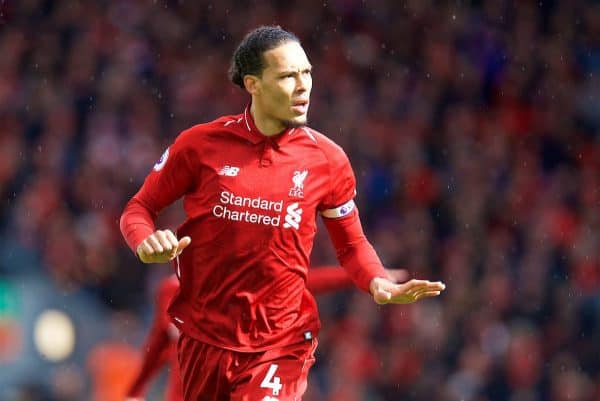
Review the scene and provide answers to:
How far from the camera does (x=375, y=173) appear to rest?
38.9 feet

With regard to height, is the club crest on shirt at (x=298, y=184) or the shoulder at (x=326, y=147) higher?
the shoulder at (x=326, y=147)

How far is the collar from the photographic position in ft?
16.0

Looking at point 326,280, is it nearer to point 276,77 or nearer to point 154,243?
point 276,77

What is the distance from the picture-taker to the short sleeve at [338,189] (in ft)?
16.2

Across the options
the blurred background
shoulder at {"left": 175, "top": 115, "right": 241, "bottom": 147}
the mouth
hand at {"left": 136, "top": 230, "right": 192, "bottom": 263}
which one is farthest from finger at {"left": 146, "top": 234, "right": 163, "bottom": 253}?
the blurred background

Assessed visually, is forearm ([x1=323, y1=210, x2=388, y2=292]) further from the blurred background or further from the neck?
the blurred background

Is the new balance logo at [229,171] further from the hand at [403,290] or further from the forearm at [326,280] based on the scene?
the forearm at [326,280]

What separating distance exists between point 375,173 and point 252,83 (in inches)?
276

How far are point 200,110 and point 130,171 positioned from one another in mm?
1320

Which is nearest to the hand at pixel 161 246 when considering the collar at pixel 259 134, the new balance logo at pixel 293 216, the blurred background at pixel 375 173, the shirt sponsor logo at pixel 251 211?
the shirt sponsor logo at pixel 251 211

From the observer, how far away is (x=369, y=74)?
→ 1320 centimetres

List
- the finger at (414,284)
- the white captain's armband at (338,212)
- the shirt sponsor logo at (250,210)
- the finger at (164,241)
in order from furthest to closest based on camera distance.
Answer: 1. the white captain's armband at (338,212)
2. the shirt sponsor logo at (250,210)
3. the finger at (414,284)
4. the finger at (164,241)

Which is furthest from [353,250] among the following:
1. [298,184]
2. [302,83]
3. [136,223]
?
[136,223]

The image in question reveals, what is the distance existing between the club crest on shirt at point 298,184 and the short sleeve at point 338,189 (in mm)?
135
